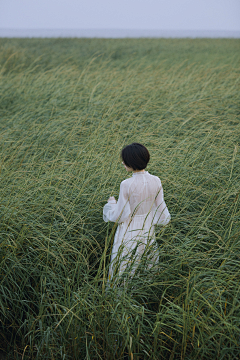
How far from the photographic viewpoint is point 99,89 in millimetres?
5730

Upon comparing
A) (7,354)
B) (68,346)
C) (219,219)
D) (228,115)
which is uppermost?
(228,115)

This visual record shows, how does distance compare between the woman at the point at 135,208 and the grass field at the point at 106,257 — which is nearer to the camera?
the grass field at the point at 106,257

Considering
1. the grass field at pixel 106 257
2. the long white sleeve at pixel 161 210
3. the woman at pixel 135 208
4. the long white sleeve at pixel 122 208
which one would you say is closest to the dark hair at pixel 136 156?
the woman at pixel 135 208

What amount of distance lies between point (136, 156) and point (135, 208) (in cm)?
33

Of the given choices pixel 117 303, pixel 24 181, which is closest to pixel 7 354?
pixel 117 303

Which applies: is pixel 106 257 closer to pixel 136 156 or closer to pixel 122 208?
pixel 122 208

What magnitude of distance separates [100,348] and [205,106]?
4210 millimetres

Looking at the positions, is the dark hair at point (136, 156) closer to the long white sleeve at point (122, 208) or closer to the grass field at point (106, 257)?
the long white sleeve at point (122, 208)

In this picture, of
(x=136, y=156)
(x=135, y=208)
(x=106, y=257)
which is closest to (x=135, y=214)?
(x=135, y=208)

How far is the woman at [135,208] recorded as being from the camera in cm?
188

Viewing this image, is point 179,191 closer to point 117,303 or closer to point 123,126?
point 117,303

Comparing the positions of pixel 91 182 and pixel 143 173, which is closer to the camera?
pixel 143 173

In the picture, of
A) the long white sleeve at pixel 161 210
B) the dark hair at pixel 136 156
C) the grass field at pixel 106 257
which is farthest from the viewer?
the long white sleeve at pixel 161 210

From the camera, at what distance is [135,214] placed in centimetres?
198
